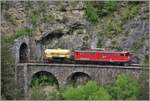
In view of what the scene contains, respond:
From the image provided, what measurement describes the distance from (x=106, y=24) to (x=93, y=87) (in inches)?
543

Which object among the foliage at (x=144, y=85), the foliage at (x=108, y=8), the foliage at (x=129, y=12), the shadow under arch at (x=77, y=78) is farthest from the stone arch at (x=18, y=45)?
the foliage at (x=144, y=85)

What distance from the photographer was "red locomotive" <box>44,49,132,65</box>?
69.4 metres

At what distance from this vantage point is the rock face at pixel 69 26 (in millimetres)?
72000

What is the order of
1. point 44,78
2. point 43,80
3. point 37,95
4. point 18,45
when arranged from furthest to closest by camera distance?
point 18,45
point 43,80
point 44,78
point 37,95

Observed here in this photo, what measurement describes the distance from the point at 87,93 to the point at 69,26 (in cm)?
1441

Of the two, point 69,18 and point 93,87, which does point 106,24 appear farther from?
point 93,87

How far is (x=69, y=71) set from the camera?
229 ft

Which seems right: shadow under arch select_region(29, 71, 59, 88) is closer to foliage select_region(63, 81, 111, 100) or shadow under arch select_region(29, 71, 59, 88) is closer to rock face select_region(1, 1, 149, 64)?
rock face select_region(1, 1, 149, 64)

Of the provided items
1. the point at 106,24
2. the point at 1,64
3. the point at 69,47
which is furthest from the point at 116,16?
the point at 1,64

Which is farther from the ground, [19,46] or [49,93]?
[19,46]

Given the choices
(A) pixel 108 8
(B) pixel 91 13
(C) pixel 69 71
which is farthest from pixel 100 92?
(A) pixel 108 8

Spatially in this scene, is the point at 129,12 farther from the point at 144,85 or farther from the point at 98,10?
the point at 144,85

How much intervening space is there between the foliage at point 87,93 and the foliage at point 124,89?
1239 mm

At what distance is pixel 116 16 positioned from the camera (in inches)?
2960
